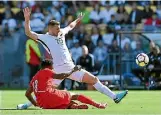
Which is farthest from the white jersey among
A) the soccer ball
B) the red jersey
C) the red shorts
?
the soccer ball

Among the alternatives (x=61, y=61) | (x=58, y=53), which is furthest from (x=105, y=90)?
(x=58, y=53)

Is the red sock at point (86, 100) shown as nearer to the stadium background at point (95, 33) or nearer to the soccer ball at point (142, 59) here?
the soccer ball at point (142, 59)

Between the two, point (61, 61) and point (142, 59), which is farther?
point (142, 59)

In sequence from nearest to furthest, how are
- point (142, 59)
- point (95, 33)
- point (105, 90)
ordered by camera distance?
point (105, 90) < point (142, 59) < point (95, 33)

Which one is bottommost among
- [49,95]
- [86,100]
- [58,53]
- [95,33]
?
[86,100]

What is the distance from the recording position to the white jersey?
15125mm

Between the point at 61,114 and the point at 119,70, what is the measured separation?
47.2 ft

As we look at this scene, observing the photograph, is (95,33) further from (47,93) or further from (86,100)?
(47,93)

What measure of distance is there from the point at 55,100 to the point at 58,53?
191 centimetres

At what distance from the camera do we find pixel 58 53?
15258 mm

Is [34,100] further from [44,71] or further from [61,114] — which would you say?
[61,114]

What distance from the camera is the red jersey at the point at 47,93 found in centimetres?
1362

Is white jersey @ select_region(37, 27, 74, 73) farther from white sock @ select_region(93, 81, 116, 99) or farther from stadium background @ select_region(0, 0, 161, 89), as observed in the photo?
stadium background @ select_region(0, 0, 161, 89)

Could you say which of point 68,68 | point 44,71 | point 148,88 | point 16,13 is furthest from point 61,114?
point 16,13
